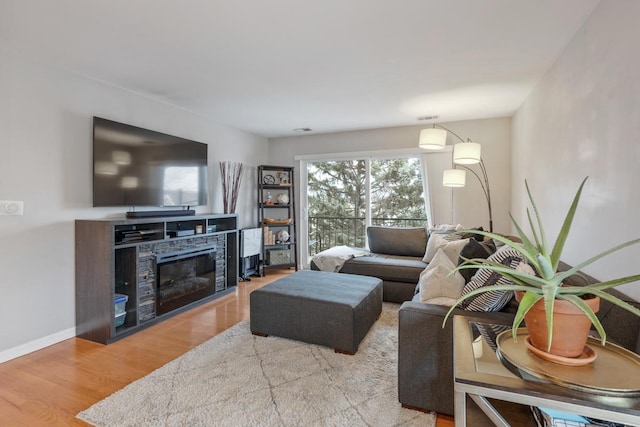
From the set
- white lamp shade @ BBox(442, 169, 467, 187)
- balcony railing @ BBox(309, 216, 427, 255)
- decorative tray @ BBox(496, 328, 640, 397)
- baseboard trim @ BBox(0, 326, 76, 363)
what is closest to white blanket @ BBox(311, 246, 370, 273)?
balcony railing @ BBox(309, 216, 427, 255)

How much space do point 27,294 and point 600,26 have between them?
438cm

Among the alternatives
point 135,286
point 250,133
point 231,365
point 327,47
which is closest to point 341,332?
point 231,365

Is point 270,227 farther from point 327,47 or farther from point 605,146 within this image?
point 605,146

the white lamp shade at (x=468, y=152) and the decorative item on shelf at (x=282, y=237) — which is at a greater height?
the white lamp shade at (x=468, y=152)

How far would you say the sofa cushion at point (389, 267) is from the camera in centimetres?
351

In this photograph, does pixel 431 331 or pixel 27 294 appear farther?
A: pixel 27 294

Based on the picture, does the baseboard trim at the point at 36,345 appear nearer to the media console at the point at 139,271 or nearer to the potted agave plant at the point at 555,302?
the media console at the point at 139,271

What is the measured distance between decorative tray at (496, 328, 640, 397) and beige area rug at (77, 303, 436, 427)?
889mm

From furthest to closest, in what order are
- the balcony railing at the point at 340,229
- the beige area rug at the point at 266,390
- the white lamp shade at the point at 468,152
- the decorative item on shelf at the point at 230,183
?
the balcony railing at the point at 340,229, the decorative item on shelf at the point at 230,183, the white lamp shade at the point at 468,152, the beige area rug at the point at 266,390

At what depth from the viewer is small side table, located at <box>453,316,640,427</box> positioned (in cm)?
78

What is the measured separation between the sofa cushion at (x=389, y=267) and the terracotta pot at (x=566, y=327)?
252 cm

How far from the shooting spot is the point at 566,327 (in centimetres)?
94

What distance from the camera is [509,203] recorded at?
14.1 feet

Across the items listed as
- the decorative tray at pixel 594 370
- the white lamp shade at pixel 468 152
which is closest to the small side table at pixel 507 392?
the decorative tray at pixel 594 370
